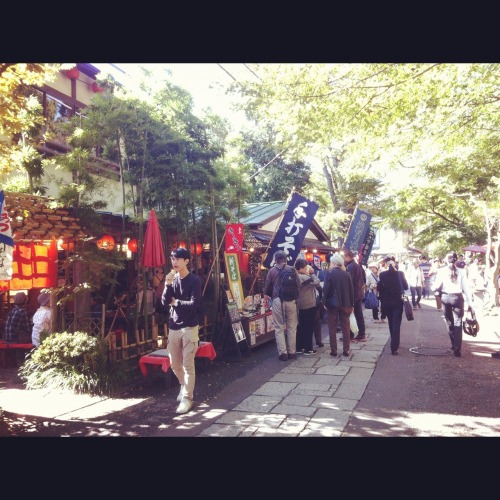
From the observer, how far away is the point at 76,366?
6699 mm

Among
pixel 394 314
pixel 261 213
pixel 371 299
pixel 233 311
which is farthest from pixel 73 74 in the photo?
pixel 371 299

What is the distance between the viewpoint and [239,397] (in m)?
6.15

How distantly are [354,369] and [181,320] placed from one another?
3.68m

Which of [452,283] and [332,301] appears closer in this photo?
[452,283]

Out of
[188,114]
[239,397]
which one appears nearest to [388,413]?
[239,397]

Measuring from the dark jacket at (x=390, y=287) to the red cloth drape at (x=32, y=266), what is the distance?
6.67 meters

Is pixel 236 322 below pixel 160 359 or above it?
above

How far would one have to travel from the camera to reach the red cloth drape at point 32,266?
7.70m

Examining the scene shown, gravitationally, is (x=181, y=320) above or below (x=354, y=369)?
above

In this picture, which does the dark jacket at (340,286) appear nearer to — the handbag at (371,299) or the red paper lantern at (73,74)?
the handbag at (371,299)

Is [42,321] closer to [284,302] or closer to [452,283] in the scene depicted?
[284,302]

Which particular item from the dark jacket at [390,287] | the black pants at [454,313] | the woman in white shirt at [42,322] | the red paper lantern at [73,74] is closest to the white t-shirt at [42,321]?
the woman in white shirt at [42,322]

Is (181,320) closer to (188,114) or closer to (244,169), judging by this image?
(188,114)

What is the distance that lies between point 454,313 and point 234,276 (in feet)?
15.3
